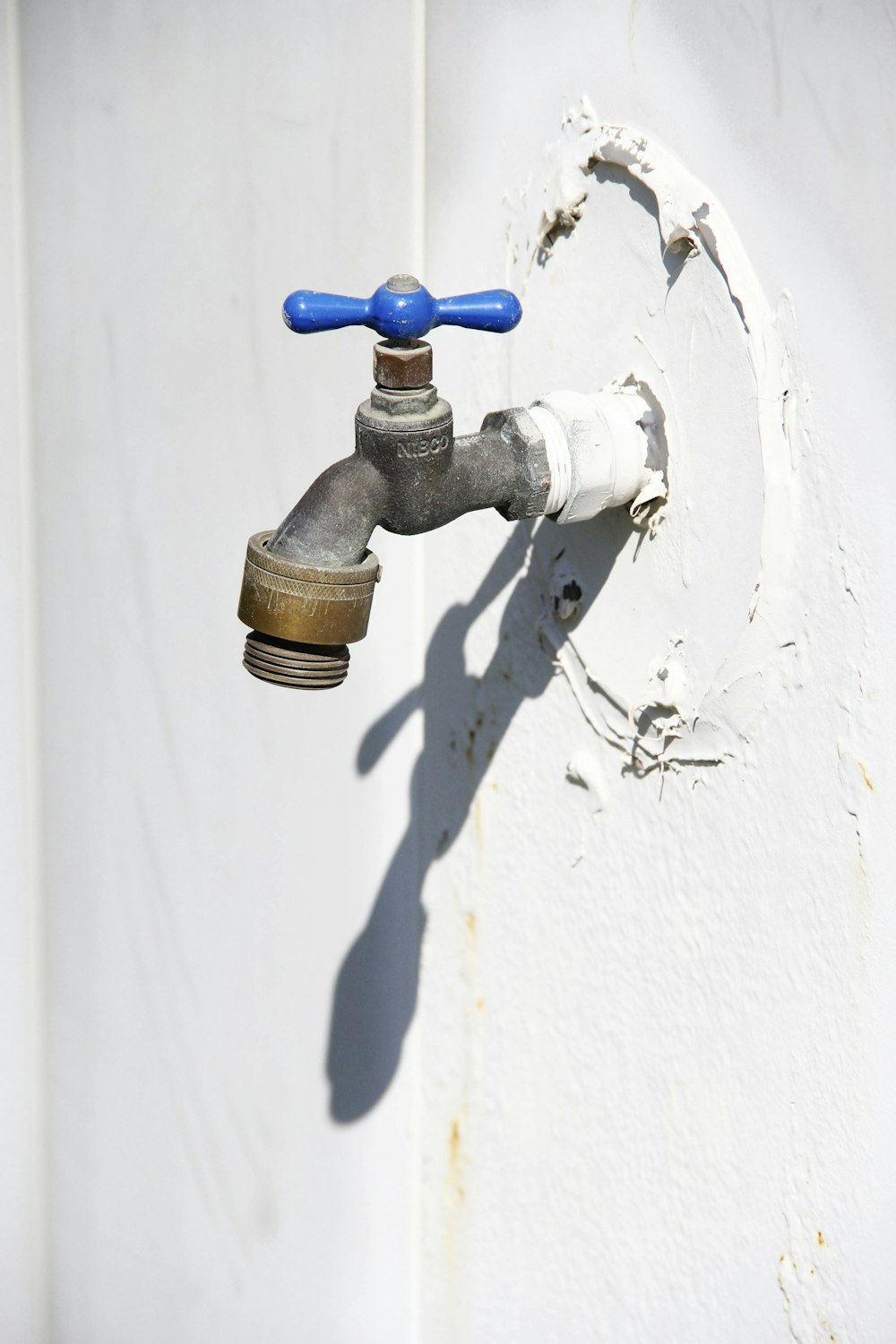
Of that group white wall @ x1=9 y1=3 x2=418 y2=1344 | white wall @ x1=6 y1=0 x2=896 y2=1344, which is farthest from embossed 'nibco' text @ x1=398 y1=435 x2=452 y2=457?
white wall @ x1=9 y1=3 x2=418 y2=1344

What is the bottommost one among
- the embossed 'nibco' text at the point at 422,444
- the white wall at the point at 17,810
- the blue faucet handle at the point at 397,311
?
the white wall at the point at 17,810

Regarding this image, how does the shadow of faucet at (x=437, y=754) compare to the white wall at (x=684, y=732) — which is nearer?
the white wall at (x=684, y=732)

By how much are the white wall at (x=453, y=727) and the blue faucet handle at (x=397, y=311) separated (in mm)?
101

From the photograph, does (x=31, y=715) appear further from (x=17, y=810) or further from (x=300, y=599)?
(x=300, y=599)

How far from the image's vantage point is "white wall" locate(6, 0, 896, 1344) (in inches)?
22.4

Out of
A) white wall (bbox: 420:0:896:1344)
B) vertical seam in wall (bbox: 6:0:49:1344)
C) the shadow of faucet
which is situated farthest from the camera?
vertical seam in wall (bbox: 6:0:49:1344)

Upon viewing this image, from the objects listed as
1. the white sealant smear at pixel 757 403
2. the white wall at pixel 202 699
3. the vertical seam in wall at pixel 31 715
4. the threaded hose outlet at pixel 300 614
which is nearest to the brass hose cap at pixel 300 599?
the threaded hose outlet at pixel 300 614

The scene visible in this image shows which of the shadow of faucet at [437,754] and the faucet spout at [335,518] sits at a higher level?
the faucet spout at [335,518]

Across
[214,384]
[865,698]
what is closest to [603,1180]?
[865,698]

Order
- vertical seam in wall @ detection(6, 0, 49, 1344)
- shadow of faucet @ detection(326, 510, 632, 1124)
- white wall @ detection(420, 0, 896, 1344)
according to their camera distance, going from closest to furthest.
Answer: white wall @ detection(420, 0, 896, 1344) < shadow of faucet @ detection(326, 510, 632, 1124) < vertical seam in wall @ detection(6, 0, 49, 1344)

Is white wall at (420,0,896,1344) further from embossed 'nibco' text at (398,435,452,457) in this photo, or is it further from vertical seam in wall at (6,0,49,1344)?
vertical seam in wall at (6,0,49,1344)

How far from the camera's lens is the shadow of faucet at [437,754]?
76 cm

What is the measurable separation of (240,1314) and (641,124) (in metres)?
0.88

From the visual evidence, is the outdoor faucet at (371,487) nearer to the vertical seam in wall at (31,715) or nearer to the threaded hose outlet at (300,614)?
the threaded hose outlet at (300,614)
